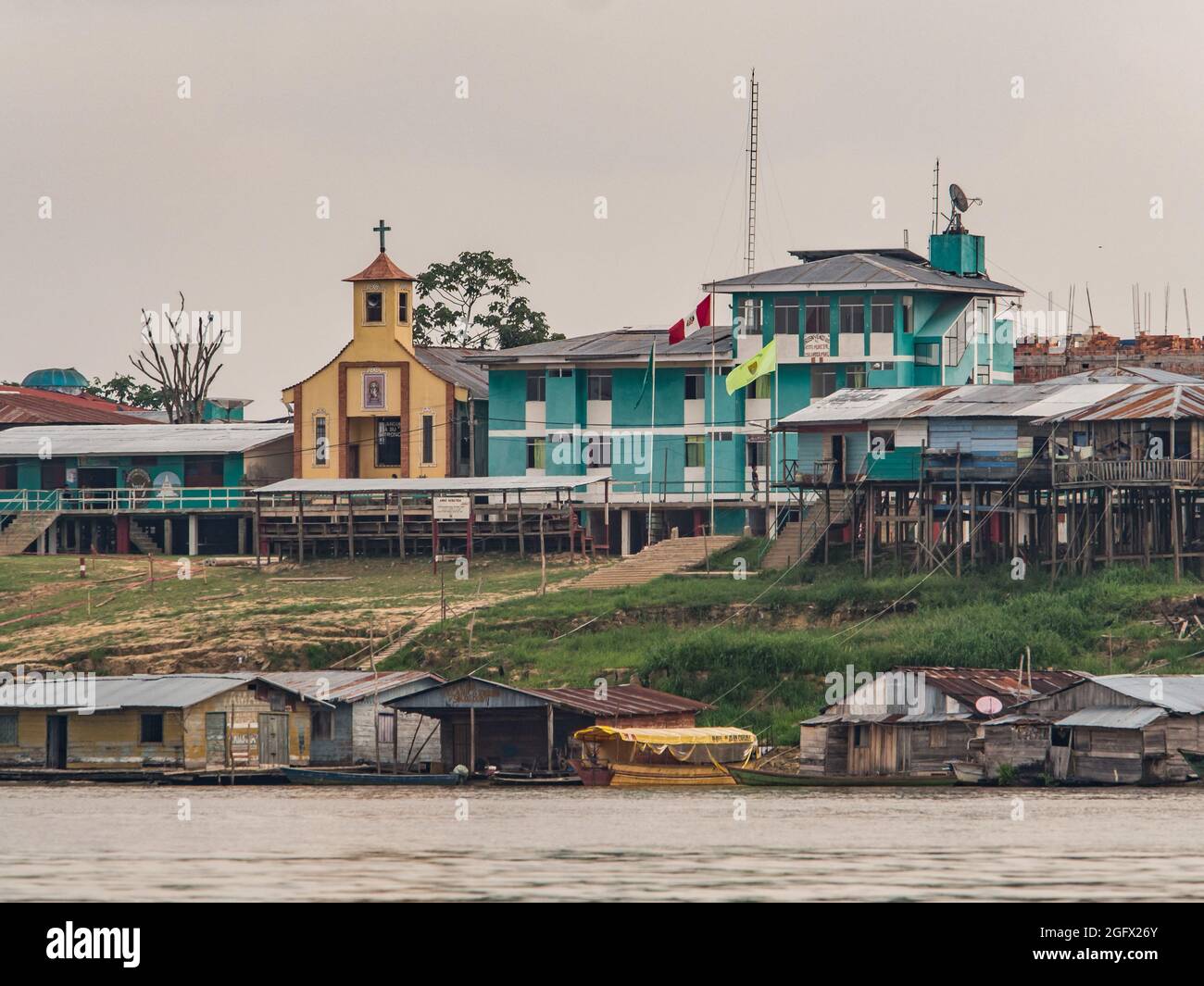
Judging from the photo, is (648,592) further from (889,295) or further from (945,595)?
(889,295)

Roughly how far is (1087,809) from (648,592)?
2584 centimetres

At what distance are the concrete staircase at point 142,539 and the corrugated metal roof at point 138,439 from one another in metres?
3.25

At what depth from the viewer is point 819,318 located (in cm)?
9725

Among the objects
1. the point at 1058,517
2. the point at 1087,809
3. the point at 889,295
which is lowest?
the point at 1087,809

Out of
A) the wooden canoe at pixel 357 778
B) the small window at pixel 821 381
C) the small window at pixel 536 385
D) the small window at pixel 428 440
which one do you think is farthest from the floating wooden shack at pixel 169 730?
the small window at pixel 821 381

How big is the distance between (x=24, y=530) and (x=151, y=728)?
3208cm

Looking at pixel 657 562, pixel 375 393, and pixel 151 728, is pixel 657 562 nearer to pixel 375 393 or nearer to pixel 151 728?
pixel 375 393

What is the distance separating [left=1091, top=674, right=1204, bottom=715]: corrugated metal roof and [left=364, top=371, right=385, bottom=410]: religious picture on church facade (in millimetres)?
41724

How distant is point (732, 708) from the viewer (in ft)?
242

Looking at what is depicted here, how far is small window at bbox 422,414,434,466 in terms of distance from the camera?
103 metres

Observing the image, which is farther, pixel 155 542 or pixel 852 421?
pixel 155 542

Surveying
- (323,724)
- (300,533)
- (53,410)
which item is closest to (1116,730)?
(323,724)
